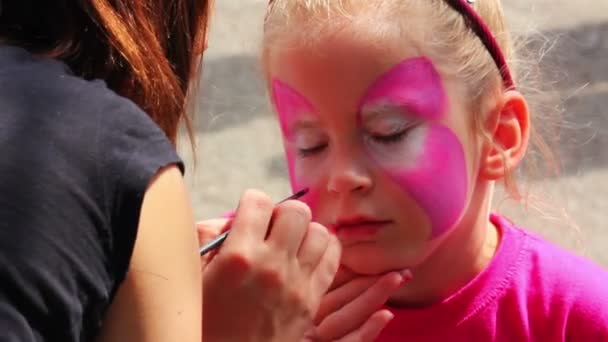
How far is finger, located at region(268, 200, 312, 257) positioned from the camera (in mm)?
1412

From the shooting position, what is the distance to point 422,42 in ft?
5.41

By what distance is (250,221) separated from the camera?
1397mm

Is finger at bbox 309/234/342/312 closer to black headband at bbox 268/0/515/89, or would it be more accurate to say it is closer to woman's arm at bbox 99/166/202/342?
woman's arm at bbox 99/166/202/342

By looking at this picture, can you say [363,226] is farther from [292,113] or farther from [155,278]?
[155,278]

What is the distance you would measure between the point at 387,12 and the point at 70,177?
0.64 meters

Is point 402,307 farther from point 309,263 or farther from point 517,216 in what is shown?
point 517,216

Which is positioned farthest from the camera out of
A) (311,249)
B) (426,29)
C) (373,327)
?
(426,29)

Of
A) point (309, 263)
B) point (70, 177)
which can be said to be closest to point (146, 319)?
point (70, 177)

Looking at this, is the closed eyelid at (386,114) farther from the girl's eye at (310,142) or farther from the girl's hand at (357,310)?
the girl's hand at (357,310)

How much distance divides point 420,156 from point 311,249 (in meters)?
0.27

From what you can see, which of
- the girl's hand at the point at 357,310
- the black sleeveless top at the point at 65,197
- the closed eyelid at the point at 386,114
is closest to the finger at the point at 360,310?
the girl's hand at the point at 357,310

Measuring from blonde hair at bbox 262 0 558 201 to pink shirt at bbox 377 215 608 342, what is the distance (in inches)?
5.7

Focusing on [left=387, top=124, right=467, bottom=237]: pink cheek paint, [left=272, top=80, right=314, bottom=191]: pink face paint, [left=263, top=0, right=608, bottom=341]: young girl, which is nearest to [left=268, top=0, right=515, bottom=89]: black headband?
[left=263, top=0, right=608, bottom=341]: young girl

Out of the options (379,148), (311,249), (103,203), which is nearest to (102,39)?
(103,203)
